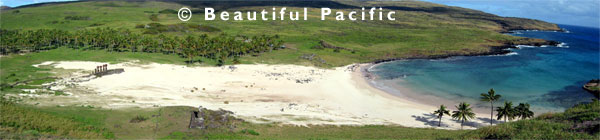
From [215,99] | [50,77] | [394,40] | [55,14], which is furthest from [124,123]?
[55,14]

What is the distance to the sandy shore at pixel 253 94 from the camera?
5209 centimetres

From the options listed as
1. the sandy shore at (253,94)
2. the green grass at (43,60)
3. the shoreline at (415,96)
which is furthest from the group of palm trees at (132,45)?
the shoreline at (415,96)

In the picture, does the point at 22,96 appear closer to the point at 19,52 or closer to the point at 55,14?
the point at 19,52

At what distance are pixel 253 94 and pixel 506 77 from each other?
7206 centimetres

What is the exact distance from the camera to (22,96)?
49.6 meters

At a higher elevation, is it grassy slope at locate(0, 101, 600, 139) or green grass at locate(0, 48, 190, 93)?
green grass at locate(0, 48, 190, 93)

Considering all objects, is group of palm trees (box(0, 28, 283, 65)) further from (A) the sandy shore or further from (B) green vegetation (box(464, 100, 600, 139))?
(B) green vegetation (box(464, 100, 600, 139))

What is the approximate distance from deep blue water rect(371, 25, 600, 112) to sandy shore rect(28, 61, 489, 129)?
13.7 m

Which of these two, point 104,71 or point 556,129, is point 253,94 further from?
point 556,129

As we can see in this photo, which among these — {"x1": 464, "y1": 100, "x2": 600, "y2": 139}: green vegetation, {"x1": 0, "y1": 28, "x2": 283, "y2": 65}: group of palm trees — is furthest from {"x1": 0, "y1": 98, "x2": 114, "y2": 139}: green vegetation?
{"x1": 0, "y1": 28, "x2": 283, "y2": 65}: group of palm trees

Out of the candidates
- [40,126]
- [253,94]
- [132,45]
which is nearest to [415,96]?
[253,94]

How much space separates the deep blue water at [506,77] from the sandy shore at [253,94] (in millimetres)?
13678

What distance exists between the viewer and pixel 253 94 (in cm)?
6512

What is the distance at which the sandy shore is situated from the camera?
52.1 m
